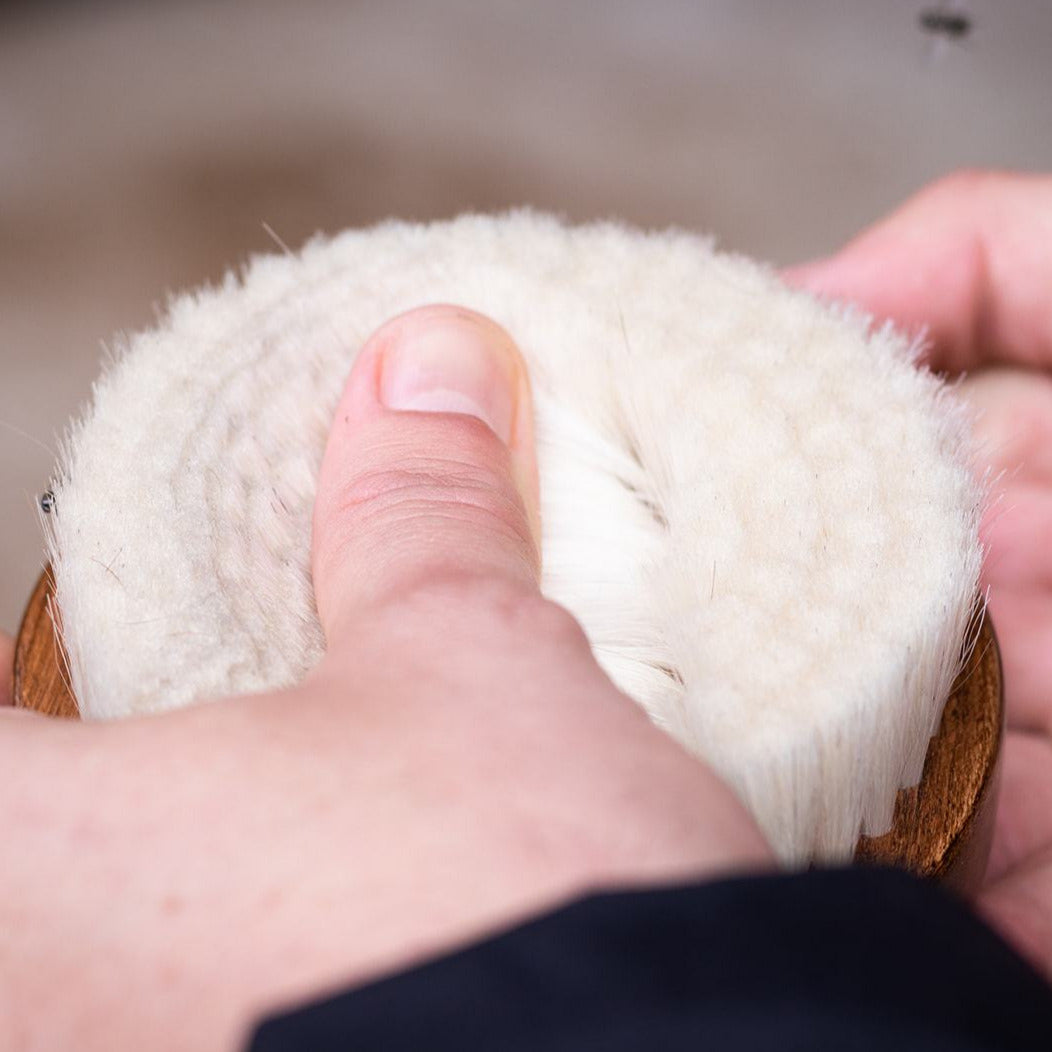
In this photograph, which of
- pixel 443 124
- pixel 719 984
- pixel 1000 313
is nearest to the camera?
pixel 719 984

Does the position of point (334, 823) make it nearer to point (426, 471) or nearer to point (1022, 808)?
point (426, 471)

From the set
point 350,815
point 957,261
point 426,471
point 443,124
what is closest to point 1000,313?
point 957,261

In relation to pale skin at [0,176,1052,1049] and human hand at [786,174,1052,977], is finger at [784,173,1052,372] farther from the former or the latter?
pale skin at [0,176,1052,1049]

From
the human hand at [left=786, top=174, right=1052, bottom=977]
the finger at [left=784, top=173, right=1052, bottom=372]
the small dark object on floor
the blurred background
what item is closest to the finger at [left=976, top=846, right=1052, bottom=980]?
the human hand at [left=786, top=174, right=1052, bottom=977]

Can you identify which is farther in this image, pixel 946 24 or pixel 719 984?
pixel 946 24

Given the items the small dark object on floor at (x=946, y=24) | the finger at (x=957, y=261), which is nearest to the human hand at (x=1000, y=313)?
the finger at (x=957, y=261)

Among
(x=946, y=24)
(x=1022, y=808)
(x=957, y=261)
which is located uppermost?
(x=946, y=24)
